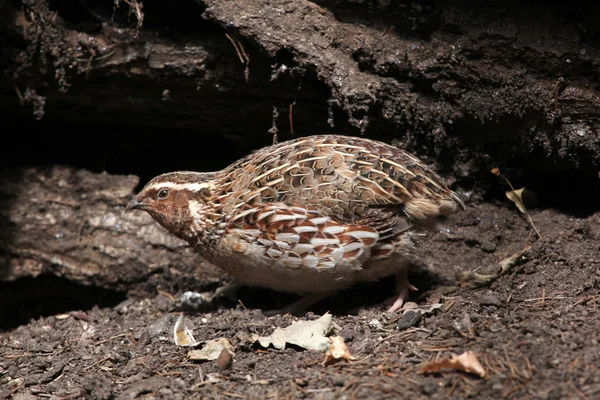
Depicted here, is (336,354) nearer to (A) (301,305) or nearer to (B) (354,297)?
(A) (301,305)

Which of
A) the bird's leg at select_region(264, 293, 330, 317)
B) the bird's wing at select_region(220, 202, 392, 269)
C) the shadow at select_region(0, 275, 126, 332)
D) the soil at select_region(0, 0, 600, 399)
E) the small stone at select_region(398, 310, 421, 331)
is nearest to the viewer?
the soil at select_region(0, 0, 600, 399)

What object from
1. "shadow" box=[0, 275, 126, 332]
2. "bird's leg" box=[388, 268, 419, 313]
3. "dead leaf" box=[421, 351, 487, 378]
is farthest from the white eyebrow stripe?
"dead leaf" box=[421, 351, 487, 378]

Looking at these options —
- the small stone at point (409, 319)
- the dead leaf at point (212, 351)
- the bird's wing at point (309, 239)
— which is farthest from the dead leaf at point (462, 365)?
the dead leaf at point (212, 351)

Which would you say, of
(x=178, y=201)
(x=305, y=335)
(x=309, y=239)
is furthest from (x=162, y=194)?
(x=305, y=335)

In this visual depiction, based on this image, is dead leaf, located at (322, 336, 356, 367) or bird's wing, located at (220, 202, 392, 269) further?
bird's wing, located at (220, 202, 392, 269)

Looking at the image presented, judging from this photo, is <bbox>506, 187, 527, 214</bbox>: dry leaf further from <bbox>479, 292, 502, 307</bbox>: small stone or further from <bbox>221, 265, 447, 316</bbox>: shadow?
<bbox>479, 292, 502, 307</bbox>: small stone

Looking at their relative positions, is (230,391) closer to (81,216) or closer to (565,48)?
(81,216)
